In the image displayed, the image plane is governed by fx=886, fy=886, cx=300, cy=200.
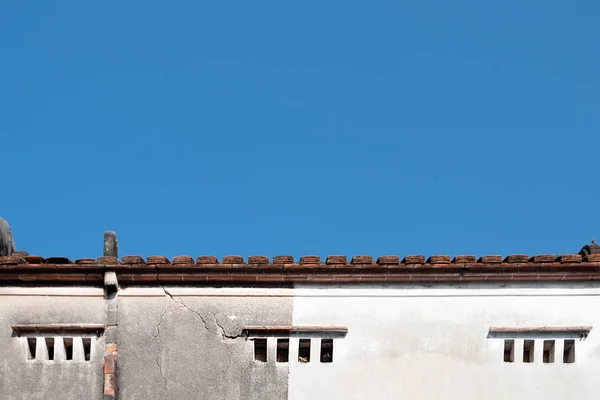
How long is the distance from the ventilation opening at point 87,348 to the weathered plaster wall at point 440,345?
2744 mm

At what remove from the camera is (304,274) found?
474 inches

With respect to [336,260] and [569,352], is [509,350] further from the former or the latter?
[336,260]

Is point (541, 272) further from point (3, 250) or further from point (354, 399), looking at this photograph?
point (3, 250)

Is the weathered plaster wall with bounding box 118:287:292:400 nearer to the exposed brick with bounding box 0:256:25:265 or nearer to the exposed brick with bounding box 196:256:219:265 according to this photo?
the exposed brick with bounding box 196:256:219:265

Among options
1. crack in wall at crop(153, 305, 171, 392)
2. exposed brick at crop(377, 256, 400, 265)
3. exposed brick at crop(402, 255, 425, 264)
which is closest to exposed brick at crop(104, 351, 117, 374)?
crack in wall at crop(153, 305, 171, 392)

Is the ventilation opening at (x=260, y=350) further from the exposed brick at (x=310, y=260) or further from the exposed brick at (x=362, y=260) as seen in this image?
the exposed brick at (x=362, y=260)

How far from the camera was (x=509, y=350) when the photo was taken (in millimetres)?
11953

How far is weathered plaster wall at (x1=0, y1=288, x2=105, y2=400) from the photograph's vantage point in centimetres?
1184

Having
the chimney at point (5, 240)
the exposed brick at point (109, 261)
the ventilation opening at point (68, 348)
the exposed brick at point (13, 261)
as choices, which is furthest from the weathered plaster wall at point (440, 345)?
the chimney at point (5, 240)

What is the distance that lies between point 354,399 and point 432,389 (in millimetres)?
1043

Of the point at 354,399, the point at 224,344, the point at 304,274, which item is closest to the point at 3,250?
the point at 224,344

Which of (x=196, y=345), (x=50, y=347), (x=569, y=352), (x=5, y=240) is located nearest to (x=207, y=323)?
(x=196, y=345)

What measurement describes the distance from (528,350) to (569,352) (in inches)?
21.2

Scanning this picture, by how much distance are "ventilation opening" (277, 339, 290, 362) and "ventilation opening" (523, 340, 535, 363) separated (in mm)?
3187
